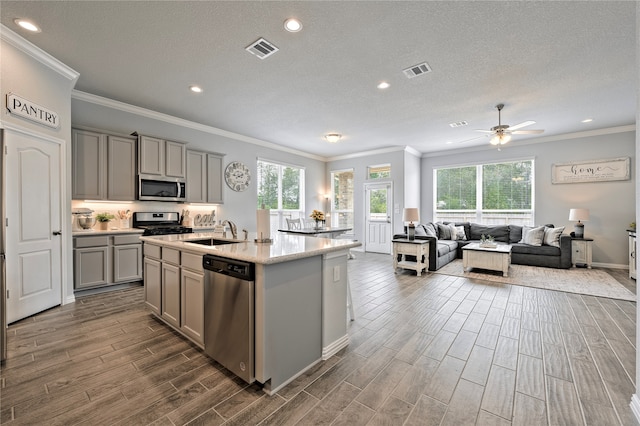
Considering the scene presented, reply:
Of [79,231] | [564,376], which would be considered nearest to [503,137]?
[564,376]

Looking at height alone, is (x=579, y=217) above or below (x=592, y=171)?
below

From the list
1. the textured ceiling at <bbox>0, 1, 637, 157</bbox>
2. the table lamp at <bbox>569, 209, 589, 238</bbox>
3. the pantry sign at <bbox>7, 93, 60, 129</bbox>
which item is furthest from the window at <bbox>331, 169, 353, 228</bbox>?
the pantry sign at <bbox>7, 93, 60, 129</bbox>

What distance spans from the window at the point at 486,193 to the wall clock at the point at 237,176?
5.40 m

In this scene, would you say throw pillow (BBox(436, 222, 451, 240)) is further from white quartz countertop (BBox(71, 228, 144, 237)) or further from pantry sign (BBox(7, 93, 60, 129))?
→ pantry sign (BBox(7, 93, 60, 129))

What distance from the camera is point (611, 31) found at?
2574 mm

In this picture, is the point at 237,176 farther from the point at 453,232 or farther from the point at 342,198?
the point at 453,232

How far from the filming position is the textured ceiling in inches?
93.0

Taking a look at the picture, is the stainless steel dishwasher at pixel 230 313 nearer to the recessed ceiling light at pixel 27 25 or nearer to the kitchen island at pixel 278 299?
the kitchen island at pixel 278 299

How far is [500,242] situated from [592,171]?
2333 mm

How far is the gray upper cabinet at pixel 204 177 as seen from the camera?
5223mm

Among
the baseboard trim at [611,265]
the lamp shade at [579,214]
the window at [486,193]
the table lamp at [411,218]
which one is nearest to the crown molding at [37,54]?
the table lamp at [411,218]

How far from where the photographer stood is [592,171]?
587cm

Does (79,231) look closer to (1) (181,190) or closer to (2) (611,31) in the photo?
(1) (181,190)

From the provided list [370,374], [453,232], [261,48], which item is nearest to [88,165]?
[261,48]
